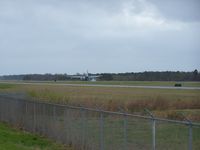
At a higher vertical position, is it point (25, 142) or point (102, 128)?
point (102, 128)

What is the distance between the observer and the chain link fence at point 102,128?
12195 millimetres

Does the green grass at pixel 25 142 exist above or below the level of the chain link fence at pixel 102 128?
below

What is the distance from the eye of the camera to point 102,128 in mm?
15453

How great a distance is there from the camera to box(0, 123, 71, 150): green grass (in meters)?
18.1

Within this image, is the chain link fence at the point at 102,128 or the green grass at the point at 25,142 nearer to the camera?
the chain link fence at the point at 102,128

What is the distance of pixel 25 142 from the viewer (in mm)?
19906

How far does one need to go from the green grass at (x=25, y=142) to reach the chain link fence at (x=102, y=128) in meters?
0.46

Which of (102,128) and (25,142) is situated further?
(25,142)

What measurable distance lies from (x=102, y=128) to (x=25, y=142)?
18.0 feet

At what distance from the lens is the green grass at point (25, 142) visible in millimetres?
18125

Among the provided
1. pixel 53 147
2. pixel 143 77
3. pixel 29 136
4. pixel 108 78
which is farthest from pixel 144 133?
pixel 108 78

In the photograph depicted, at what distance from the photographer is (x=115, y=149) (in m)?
14.8

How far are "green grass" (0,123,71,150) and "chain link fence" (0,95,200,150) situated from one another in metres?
0.46

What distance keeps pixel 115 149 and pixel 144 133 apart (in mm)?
1417
